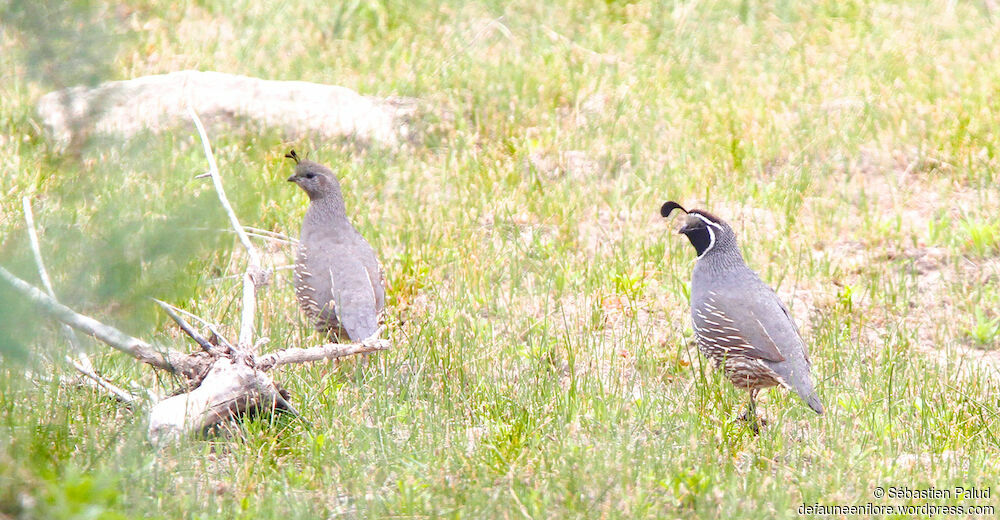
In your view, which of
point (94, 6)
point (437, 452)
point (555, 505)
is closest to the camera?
point (94, 6)

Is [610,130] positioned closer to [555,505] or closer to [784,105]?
[784,105]

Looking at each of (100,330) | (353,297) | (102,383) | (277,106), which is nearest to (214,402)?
(102,383)

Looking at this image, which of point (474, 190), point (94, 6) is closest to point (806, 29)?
point (474, 190)

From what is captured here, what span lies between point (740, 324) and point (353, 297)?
2.00 meters

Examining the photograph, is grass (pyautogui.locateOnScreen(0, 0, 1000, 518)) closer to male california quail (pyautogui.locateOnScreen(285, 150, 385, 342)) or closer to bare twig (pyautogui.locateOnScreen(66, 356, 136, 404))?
bare twig (pyautogui.locateOnScreen(66, 356, 136, 404))

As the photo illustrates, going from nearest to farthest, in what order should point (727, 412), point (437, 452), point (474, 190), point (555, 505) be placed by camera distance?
point (555, 505)
point (437, 452)
point (727, 412)
point (474, 190)

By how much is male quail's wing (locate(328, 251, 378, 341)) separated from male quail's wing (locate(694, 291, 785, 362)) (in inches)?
66.6

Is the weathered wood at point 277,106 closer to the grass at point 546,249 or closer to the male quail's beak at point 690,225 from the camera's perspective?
the grass at point 546,249

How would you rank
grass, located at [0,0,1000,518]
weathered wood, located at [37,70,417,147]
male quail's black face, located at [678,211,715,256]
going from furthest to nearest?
weathered wood, located at [37,70,417,147] < male quail's black face, located at [678,211,715,256] < grass, located at [0,0,1000,518]

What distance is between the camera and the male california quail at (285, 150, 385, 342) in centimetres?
589

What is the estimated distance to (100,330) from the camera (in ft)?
12.1

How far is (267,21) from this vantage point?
1069 centimetres

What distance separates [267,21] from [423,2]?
4.92 feet

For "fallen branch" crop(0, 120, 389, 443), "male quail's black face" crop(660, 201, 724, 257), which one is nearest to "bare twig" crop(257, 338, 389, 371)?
"fallen branch" crop(0, 120, 389, 443)
